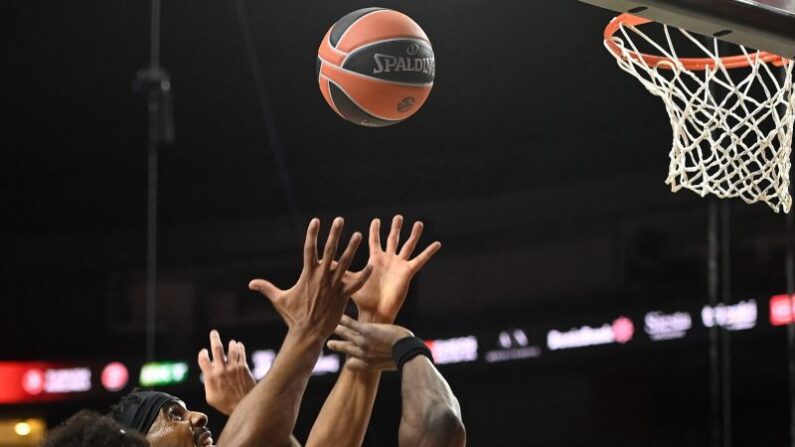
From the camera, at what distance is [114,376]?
17.3 feet

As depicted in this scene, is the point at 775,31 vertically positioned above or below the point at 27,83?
below

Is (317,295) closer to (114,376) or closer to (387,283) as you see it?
(387,283)

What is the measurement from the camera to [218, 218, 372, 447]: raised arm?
1771 millimetres

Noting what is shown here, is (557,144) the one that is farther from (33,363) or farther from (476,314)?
(33,363)

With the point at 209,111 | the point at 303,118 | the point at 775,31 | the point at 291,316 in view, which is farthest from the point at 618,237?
the point at 291,316

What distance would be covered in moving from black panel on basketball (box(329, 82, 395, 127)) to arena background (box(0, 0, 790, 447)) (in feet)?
9.22

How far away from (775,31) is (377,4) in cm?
334

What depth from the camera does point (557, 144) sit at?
6.48 meters

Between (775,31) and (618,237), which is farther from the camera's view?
(618,237)

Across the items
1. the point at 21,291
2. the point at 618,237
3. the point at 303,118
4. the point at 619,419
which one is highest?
the point at 303,118

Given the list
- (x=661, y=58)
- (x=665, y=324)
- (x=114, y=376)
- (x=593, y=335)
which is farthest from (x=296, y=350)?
(x=665, y=324)

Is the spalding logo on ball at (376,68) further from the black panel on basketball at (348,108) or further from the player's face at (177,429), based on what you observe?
the player's face at (177,429)

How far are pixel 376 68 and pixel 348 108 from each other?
Result: 0.41 ft

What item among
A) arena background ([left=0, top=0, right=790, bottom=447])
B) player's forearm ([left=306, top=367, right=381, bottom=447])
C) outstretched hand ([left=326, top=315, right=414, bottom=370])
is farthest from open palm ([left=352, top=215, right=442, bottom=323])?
arena background ([left=0, top=0, right=790, bottom=447])
